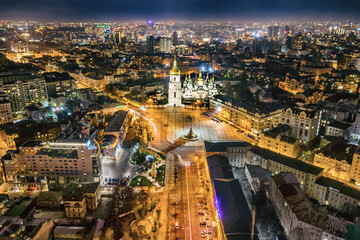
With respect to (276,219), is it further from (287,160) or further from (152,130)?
(152,130)

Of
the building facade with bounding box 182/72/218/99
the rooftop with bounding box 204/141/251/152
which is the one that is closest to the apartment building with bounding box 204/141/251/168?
the rooftop with bounding box 204/141/251/152

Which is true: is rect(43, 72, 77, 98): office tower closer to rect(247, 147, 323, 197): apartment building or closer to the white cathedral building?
the white cathedral building

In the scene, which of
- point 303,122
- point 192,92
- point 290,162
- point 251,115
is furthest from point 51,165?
point 192,92

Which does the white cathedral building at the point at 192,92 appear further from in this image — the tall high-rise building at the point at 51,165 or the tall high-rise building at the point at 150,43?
the tall high-rise building at the point at 150,43

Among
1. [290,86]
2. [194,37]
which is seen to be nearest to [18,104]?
[290,86]

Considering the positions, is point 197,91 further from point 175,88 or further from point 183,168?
point 183,168
